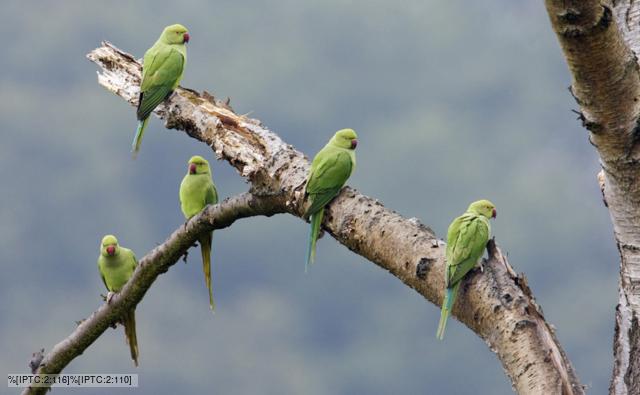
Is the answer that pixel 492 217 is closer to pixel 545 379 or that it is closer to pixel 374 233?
pixel 374 233

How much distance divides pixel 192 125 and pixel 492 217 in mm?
2799

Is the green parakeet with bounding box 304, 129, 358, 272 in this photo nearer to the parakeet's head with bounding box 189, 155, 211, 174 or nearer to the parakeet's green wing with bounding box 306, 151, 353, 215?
the parakeet's green wing with bounding box 306, 151, 353, 215

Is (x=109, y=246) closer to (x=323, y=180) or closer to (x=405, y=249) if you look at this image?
(x=323, y=180)

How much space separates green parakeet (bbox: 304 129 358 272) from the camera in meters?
5.73

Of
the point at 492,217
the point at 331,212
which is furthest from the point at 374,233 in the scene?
the point at 492,217

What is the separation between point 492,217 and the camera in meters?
5.70

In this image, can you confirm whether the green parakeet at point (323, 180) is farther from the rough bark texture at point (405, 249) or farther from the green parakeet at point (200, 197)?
the green parakeet at point (200, 197)

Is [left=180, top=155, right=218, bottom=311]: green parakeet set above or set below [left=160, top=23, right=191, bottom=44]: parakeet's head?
below

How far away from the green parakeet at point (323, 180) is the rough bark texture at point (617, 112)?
1756mm

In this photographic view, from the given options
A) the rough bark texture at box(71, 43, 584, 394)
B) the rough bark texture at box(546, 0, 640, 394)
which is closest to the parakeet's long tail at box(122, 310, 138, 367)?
the rough bark texture at box(71, 43, 584, 394)

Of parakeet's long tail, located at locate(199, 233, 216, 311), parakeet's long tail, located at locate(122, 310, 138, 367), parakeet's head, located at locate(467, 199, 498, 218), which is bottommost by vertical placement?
parakeet's head, located at locate(467, 199, 498, 218)

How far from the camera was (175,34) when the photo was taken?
8.23m

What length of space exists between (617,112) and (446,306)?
1.65 metres

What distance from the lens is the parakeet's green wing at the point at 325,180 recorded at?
5727mm
